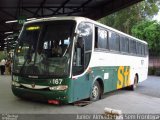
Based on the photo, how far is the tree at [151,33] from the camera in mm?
35938

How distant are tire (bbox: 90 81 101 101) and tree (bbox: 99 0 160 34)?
31267mm

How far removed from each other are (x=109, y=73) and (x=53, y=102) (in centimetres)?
384

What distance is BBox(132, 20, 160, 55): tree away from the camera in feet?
A: 118

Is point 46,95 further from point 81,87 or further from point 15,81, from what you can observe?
point 15,81

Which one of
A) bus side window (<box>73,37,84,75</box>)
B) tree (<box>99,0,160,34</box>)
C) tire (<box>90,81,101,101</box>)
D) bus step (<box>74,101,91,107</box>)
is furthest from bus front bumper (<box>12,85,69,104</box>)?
tree (<box>99,0,160,34</box>)

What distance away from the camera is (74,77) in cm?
967

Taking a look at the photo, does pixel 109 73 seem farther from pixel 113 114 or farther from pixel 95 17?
pixel 95 17

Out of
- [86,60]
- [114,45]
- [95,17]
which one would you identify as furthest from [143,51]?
[86,60]

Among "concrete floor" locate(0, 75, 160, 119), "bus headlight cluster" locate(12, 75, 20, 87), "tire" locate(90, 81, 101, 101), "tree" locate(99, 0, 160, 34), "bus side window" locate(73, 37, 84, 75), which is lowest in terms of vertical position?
"concrete floor" locate(0, 75, 160, 119)

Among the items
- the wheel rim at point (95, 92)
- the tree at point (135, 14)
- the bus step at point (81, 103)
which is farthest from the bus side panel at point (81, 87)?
the tree at point (135, 14)

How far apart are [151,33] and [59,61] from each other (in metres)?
28.2

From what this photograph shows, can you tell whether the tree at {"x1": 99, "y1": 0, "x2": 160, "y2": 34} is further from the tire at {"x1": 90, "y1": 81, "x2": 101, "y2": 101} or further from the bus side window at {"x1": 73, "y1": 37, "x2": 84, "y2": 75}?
the bus side window at {"x1": 73, "y1": 37, "x2": 84, "y2": 75}

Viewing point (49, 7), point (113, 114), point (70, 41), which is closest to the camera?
point (113, 114)

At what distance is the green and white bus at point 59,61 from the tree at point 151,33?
25.3 m
